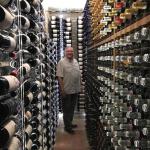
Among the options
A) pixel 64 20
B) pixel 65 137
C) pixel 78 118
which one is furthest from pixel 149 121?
pixel 64 20

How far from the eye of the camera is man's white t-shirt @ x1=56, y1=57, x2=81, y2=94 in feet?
25.7

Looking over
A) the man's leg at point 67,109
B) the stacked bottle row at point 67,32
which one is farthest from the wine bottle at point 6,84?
the stacked bottle row at point 67,32

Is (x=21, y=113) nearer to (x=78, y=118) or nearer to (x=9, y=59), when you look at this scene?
(x=9, y=59)

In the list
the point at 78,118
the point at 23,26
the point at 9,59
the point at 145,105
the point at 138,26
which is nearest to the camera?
the point at 145,105

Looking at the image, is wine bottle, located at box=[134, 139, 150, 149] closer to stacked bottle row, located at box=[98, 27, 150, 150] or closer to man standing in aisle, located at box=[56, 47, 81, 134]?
stacked bottle row, located at box=[98, 27, 150, 150]

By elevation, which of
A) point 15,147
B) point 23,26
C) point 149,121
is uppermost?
point 23,26

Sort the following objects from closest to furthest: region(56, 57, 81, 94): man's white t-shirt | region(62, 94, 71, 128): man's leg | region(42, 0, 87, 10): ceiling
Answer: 1. region(56, 57, 81, 94): man's white t-shirt
2. region(62, 94, 71, 128): man's leg
3. region(42, 0, 87, 10): ceiling

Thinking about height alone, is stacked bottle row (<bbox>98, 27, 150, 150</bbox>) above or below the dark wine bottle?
below

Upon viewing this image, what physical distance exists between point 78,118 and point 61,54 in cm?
192

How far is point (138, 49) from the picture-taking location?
2262mm

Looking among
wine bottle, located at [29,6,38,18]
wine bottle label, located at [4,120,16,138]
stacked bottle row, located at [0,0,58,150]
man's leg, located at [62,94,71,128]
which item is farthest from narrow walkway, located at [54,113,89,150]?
wine bottle label, located at [4,120,16,138]

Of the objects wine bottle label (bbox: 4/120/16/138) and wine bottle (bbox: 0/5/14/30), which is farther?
wine bottle label (bbox: 4/120/16/138)

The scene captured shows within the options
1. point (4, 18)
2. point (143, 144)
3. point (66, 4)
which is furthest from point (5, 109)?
point (66, 4)

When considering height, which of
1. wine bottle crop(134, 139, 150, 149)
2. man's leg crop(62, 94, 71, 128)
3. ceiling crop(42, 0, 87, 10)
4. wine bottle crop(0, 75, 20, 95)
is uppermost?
ceiling crop(42, 0, 87, 10)
